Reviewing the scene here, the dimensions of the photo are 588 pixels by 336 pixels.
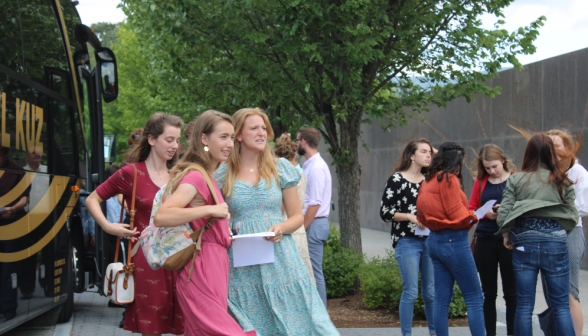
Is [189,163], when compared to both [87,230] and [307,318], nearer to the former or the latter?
[307,318]

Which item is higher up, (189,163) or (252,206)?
(189,163)

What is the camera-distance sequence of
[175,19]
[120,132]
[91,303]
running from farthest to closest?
[120,132]
[91,303]
[175,19]

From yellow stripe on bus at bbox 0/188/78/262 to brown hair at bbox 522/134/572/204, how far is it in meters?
4.26

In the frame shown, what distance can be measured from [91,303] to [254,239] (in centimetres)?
637

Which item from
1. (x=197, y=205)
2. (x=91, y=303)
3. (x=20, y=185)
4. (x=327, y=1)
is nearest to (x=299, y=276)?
(x=197, y=205)

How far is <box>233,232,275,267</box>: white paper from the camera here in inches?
134

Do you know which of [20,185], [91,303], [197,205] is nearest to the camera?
[197,205]

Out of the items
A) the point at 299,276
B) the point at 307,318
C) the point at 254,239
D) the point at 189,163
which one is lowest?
the point at 307,318

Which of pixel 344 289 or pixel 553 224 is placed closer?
pixel 553 224

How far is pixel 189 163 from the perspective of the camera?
3283 mm

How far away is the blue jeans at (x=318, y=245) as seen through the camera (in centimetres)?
665

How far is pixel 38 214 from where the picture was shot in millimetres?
5637

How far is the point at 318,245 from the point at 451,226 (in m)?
2.08

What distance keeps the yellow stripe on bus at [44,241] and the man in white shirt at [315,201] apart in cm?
263
